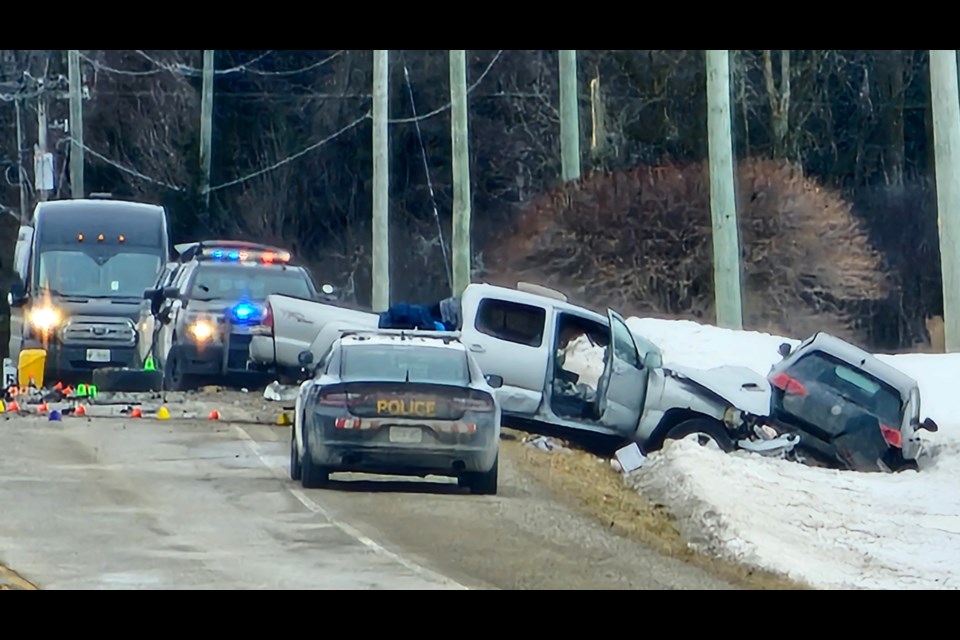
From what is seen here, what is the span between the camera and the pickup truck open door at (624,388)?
62.9 feet

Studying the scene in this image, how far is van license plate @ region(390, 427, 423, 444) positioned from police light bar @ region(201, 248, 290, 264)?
385 inches

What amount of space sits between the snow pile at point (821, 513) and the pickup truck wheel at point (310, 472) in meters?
3.25

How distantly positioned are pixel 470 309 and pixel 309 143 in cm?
3440

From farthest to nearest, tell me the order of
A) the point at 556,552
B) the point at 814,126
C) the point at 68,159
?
the point at 68,159, the point at 814,126, the point at 556,552

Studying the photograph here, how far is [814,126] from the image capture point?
47781 millimetres

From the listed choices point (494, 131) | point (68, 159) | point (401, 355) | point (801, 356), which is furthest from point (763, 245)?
point (68, 159)

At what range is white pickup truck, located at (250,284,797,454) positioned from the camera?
1944 cm

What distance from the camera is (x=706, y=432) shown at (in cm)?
1975

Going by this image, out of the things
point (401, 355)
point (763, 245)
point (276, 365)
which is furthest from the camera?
point (763, 245)

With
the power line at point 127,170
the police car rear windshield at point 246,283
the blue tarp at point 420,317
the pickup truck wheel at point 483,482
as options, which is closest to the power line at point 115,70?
the power line at point 127,170

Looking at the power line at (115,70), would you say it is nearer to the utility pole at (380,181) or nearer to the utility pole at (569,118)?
the utility pole at (380,181)

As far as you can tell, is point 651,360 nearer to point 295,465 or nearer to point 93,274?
point 295,465

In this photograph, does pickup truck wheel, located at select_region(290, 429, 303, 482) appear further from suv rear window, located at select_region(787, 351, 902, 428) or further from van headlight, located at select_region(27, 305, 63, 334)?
van headlight, located at select_region(27, 305, 63, 334)
